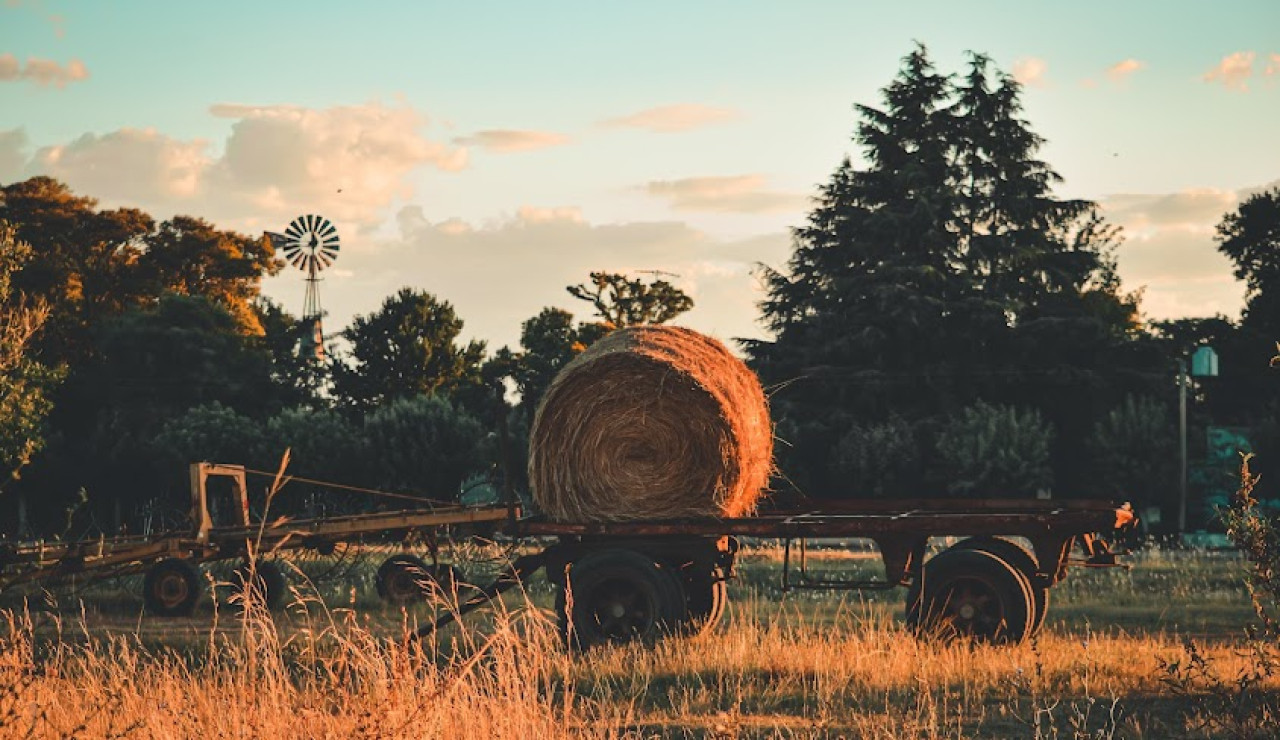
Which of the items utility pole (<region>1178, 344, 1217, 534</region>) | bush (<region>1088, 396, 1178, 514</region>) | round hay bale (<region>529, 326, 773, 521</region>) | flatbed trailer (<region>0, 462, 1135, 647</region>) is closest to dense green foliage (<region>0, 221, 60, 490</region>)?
round hay bale (<region>529, 326, 773, 521</region>)

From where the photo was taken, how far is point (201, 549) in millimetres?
17703

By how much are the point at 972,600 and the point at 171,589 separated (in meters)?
10.9

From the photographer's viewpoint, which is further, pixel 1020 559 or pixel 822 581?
pixel 822 581

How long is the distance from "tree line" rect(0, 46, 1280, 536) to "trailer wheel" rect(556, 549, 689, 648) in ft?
85.4

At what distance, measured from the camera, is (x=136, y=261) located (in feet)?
180

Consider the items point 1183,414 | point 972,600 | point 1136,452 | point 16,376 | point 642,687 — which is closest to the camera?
point 642,687

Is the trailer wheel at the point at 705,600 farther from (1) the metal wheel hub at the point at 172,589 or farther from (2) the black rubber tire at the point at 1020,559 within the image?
(1) the metal wheel hub at the point at 172,589


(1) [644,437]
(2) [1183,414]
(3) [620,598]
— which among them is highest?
(2) [1183,414]

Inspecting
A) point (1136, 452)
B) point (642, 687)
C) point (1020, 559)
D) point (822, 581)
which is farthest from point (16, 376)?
point (1136, 452)

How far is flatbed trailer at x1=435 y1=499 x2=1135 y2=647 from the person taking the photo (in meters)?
12.0

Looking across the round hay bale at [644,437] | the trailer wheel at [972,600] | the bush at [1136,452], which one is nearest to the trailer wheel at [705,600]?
the round hay bale at [644,437]

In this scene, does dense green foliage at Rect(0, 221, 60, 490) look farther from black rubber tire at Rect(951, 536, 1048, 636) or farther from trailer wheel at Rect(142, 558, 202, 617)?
black rubber tire at Rect(951, 536, 1048, 636)

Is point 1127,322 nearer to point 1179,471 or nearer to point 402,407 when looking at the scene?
point 1179,471

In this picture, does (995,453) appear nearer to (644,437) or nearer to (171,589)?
(171,589)
